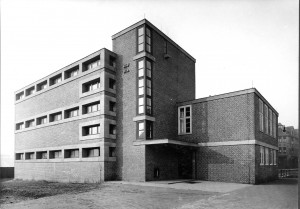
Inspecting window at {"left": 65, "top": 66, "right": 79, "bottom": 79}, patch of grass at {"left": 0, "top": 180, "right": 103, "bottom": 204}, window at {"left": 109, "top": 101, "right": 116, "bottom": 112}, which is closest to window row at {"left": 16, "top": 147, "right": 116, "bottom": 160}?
window at {"left": 109, "top": 101, "right": 116, "bottom": 112}

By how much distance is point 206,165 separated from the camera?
23.5 meters

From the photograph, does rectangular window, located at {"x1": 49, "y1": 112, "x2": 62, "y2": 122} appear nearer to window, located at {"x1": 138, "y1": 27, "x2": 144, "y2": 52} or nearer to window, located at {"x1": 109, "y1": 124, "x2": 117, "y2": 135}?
window, located at {"x1": 109, "y1": 124, "x2": 117, "y2": 135}

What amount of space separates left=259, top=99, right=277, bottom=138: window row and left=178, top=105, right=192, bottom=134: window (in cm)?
636

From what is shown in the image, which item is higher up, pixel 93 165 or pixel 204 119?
pixel 204 119

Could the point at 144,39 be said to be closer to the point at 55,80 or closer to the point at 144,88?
the point at 144,88

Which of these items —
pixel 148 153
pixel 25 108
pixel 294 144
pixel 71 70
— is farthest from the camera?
pixel 294 144

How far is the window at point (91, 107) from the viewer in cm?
2643

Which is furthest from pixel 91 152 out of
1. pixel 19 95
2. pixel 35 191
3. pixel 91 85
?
pixel 19 95

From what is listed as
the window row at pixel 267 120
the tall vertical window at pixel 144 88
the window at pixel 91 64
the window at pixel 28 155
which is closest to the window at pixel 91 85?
the window at pixel 91 64

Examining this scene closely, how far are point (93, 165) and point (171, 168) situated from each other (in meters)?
7.24

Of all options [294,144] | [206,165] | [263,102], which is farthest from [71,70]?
[294,144]

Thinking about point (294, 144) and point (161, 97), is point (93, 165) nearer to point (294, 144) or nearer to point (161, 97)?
point (161, 97)

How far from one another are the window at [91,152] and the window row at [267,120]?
48.9 ft

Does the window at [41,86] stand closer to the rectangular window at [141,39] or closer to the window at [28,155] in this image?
the window at [28,155]
